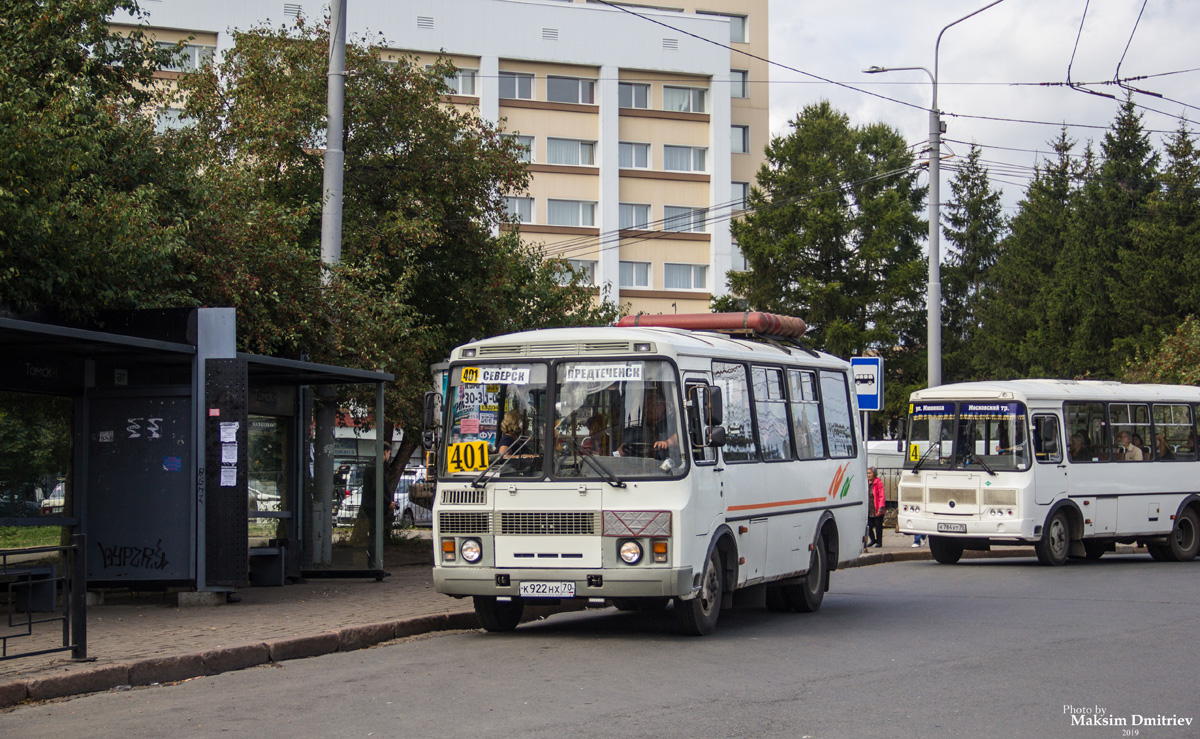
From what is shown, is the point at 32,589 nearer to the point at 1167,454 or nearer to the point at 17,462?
the point at 17,462

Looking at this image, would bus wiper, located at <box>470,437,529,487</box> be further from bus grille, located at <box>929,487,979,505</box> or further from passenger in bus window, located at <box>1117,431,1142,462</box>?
passenger in bus window, located at <box>1117,431,1142,462</box>

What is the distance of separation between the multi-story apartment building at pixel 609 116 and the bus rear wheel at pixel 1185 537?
30.2 metres

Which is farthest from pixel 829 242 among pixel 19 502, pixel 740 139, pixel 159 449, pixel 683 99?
pixel 19 502

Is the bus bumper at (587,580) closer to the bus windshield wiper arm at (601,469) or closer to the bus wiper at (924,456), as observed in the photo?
the bus windshield wiper arm at (601,469)

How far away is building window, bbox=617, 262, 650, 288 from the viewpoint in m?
54.0

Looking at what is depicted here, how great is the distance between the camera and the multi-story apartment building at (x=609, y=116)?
2002 inches

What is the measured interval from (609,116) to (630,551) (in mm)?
43697

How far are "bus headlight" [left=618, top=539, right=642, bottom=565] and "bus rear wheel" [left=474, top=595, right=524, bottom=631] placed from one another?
1.40 m

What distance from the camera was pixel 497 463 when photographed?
11.6 meters

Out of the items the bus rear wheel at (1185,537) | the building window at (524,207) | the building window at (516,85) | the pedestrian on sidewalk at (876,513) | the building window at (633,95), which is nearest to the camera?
the bus rear wheel at (1185,537)

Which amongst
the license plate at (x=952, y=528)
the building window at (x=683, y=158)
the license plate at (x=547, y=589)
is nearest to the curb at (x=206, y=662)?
the license plate at (x=547, y=589)

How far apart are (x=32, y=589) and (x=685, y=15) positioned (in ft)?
149

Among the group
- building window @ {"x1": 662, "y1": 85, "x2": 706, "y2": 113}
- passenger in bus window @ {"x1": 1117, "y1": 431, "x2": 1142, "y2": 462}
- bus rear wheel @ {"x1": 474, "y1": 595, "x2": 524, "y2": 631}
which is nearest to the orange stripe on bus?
bus rear wheel @ {"x1": 474, "y1": 595, "x2": 524, "y2": 631}

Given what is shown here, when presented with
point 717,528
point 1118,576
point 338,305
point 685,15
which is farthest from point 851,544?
point 685,15
